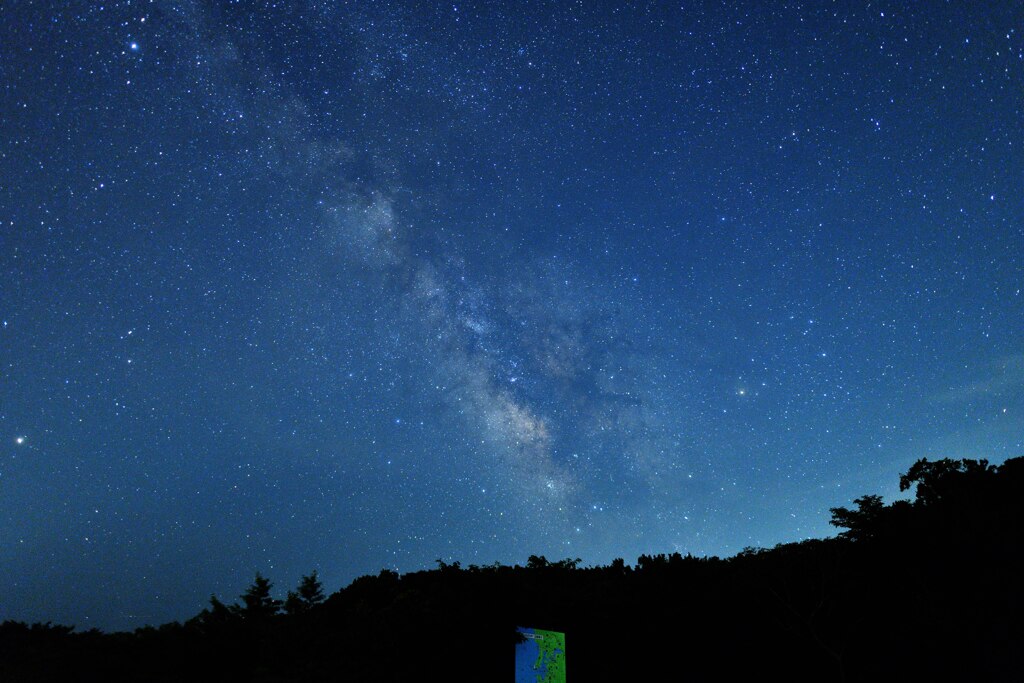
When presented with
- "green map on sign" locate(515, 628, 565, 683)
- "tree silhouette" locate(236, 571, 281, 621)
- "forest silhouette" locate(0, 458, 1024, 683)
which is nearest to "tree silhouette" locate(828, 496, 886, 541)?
"forest silhouette" locate(0, 458, 1024, 683)

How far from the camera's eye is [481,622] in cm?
1552

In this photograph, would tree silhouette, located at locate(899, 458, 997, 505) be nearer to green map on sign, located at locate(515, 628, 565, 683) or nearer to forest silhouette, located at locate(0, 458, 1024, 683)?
forest silhouette, located at locate(0, 458, 1024, 683)

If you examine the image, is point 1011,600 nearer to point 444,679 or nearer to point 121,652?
point 444,679

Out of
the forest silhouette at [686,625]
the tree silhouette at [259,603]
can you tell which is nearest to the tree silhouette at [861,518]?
the forest silhouette at [686,625]

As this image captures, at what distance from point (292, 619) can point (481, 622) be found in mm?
7128

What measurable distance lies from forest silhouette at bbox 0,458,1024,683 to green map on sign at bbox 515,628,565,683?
3003mm

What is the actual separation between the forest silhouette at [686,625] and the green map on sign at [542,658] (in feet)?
9.85

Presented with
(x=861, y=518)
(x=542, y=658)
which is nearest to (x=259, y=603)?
(x=542, y=658)

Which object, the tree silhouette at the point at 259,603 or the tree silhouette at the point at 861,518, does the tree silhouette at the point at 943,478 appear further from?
the tree silhouette at the point at 259,603

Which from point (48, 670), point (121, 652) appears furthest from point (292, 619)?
point (48, 670)

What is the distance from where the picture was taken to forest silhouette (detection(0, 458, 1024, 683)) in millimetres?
14734

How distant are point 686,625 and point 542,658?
22.9ft

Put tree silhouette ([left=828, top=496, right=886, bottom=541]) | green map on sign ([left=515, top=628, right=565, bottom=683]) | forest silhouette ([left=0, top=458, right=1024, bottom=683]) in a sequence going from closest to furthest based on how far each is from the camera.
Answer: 1. green map on sign ([left=515, top=628, right=565, bottom=683])
2. forest silhouette ([left=0, top=458, right=1024, bottom=683])
3. tree silhouette ([left=828, top=496, right=886, bottom=541])

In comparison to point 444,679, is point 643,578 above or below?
above
